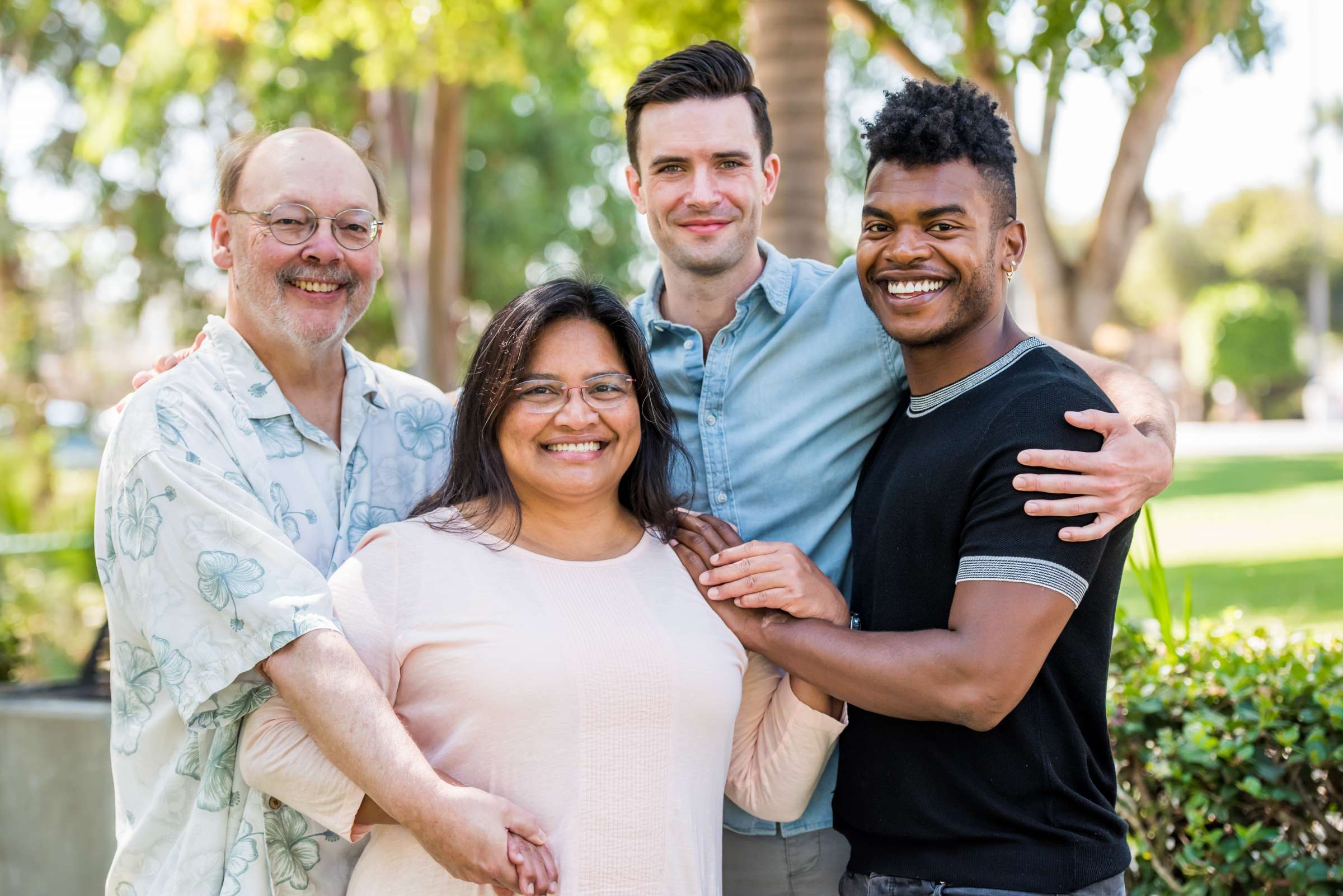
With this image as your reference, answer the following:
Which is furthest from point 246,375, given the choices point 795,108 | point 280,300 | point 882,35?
point 882,35

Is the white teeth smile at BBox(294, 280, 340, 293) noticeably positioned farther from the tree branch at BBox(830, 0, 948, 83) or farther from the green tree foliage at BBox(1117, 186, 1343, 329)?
the green tree foliage at BBox(1117, 186, 1343, 329)

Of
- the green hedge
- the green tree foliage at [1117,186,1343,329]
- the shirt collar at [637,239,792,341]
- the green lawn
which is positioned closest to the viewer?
the shirt collar at [637,239,792,341]

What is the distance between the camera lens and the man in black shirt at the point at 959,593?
8.77ft

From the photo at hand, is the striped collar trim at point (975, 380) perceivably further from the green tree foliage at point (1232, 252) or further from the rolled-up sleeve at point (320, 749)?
the green tree foliage at point (1232, 252)

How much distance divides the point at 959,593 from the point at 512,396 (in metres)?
1.11

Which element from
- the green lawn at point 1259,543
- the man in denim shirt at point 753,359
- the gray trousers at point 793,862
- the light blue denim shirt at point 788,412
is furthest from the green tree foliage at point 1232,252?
the gray trousers at point 793,862

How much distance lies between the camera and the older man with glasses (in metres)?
2.56

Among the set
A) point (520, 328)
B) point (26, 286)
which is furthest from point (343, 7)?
point (26, 286)

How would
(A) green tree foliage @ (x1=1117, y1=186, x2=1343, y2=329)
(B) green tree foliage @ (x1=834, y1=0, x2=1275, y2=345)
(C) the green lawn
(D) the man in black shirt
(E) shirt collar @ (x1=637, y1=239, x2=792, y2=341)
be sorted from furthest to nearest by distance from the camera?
(A) green tree foliage @ (x1=1117, y1=186, x2=1343, y2=329), (C) the green lawn, (B) green tree foliage @ (x1=834, y1=0, x2=1275, y2=345), (E) shirt collar @ (x1=637, y1=239, x2=792, y2=341), (D) the man in black shirt

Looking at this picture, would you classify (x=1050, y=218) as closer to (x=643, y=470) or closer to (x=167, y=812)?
(x=643, y=470)

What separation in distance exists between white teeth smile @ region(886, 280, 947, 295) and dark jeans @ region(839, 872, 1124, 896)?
1.39 meters

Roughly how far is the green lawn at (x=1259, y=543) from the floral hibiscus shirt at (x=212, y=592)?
337 cm

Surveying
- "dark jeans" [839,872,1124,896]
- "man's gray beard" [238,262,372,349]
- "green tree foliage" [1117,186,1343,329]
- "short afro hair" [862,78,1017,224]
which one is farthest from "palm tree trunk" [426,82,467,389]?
"green tree foliage" [1117,186,1343,329]

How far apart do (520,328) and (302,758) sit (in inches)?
42.1
